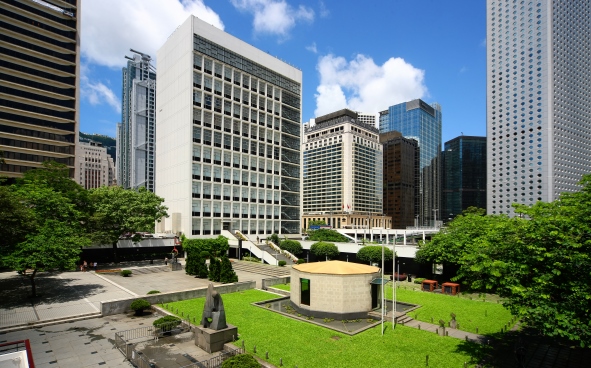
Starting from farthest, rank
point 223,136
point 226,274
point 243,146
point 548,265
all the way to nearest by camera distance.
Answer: point 243,146, point 223,136, point 226,274, point 548,265

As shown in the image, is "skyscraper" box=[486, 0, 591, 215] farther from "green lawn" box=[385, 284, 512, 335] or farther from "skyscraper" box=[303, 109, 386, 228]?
"green lawn" box=[385, 284, 512, 335]

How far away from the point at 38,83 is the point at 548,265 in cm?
9671

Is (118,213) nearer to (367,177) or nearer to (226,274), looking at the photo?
(226,274)

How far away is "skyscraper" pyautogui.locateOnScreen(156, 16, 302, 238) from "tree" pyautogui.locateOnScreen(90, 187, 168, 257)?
→ 39.0 feet

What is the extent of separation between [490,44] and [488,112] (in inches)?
1273

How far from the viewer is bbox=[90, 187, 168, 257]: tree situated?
1944 inches

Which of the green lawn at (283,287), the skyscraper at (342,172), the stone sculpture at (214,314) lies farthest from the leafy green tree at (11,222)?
the skyscraper at (342,172)

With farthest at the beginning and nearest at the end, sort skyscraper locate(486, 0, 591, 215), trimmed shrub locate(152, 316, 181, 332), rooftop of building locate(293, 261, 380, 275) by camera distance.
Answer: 1. skyscraper locate(486, 0, 591, 215)
2. rooftop of building locate(293, 261, 380, 275)
3. trimmed shrub locate(152, 316, 181, 332)

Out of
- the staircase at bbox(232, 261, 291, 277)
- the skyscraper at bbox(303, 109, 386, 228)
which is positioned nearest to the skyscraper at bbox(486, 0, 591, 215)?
the skyscraper at bbox(303, 109, 386, 228)

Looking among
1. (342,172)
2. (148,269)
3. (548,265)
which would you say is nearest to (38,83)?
(148,269)

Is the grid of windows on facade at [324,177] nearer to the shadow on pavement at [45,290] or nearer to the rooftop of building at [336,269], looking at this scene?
the shadow on pavement at [45,290]

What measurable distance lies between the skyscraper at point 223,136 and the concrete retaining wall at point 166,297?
31881 millimetres

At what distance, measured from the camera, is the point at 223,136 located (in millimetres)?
72062

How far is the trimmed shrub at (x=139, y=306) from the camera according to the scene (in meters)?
27.8
